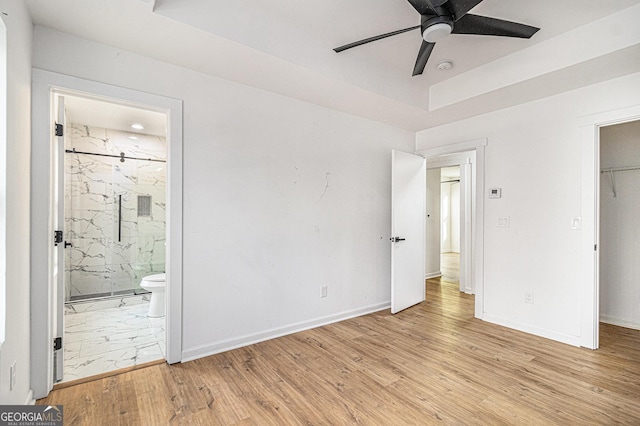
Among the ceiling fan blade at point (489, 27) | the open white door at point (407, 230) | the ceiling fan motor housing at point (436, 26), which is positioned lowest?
the open white door at point (407, 230)

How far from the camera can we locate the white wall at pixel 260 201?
2543 mm

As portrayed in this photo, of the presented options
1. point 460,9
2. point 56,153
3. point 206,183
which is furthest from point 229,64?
point 460,9

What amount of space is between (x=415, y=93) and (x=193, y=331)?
327cm

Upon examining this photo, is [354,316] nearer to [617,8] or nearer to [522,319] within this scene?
[522,319]

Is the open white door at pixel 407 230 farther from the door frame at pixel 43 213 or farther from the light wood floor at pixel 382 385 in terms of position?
the door frame at pixel 43 213

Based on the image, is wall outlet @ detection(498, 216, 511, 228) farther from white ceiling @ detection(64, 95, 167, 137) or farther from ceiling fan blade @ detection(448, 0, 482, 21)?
white ceiling @ detection(64, 95, 167, 137)

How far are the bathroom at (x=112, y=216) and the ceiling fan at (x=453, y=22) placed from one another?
3.11 meters

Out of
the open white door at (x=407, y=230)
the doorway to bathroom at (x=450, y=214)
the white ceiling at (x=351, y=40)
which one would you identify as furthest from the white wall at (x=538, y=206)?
the doorway to bathroom at (x=450, y=214)

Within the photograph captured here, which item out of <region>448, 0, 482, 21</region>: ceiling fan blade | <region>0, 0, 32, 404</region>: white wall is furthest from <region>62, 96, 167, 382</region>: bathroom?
<region>448, 0, 482, 21</region>: ceiling fan blade

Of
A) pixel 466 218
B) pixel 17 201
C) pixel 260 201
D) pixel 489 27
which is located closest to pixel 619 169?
pixel 466 218

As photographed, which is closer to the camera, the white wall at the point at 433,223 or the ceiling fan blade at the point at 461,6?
the ceiling fan blade at the point at 461,6

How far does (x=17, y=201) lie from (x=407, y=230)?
3.68 m

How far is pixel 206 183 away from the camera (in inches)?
104

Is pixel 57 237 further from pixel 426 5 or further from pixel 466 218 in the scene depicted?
pixel 466 218
